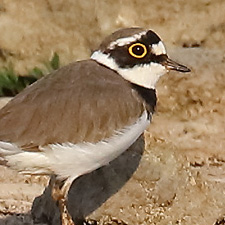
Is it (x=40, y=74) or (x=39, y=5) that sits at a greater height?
(x=39, y=5)

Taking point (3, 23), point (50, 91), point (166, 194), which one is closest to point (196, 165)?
point (166, 194)

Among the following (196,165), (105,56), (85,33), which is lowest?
(196,165)

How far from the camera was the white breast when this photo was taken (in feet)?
18.3

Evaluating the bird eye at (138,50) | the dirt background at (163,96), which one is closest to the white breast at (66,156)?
the bird eye at (138,50)

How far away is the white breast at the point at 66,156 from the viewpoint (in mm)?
5574

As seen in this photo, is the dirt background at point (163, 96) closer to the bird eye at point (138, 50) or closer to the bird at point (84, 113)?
the bird at point (84, 113)

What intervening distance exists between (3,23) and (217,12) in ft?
7.11

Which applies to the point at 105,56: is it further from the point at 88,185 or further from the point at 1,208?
the point at 1,208

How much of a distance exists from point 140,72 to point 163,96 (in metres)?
1.58

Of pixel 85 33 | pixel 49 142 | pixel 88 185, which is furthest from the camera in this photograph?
pixel 85 33

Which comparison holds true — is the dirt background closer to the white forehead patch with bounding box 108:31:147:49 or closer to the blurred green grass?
the blurred green grass

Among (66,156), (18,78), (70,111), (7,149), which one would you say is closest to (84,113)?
(70,111)

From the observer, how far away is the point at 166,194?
254 inches

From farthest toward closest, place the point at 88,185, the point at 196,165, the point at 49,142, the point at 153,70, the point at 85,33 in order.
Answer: the point at 85,33, the point at 196,165, the point at 88,185, the point at 153,70, the point at 49,142
